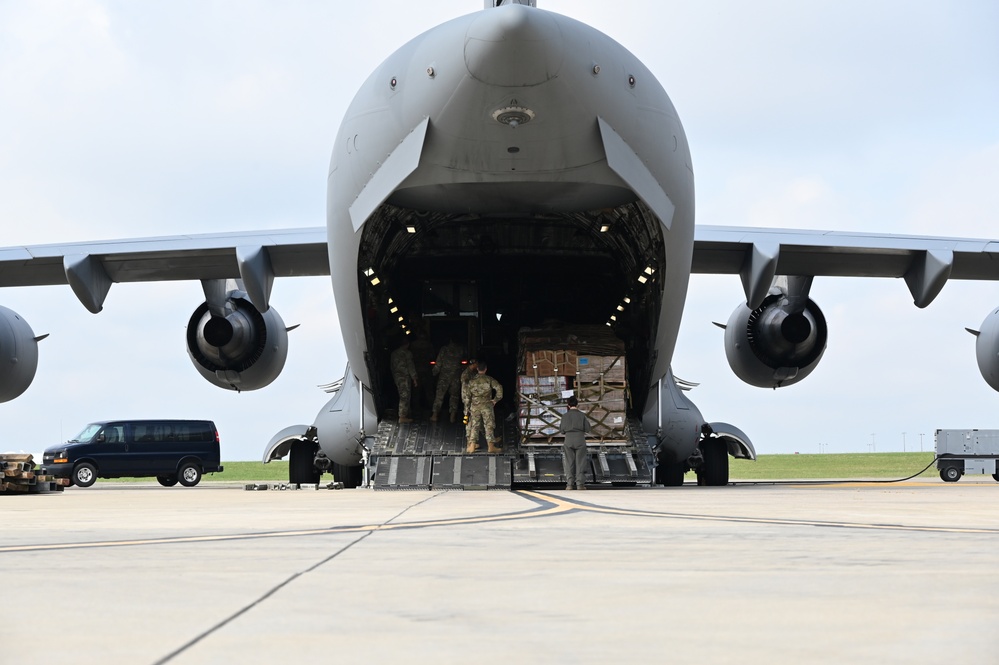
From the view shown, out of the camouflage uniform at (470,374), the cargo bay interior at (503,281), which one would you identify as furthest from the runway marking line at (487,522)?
the camouflage uniform at (470,374)

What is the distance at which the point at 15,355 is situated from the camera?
14055 mm

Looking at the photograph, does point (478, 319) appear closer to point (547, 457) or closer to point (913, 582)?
point (547, 457)

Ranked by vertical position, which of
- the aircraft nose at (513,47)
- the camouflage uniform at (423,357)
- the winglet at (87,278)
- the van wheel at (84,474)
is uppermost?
the aircraft nose at (513,47)

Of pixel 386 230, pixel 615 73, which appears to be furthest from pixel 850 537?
pixel 386 230

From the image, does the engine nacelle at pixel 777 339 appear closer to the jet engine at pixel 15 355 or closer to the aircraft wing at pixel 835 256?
the aircraft wing at pixel 835 256

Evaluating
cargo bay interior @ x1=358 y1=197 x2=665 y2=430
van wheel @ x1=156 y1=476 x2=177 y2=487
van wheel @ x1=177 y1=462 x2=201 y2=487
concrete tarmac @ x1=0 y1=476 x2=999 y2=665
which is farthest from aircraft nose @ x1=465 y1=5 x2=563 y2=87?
van wheel @ x1=156 y1=476 x2=177 y2=487

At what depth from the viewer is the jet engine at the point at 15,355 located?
1398 centimetres

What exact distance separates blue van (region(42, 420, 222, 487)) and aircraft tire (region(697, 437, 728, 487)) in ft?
39.9

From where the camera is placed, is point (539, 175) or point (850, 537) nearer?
point (850, 537)

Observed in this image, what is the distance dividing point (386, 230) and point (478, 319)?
12.4ft

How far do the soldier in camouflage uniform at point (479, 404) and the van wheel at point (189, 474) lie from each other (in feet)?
43.2

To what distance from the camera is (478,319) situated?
1588 cm

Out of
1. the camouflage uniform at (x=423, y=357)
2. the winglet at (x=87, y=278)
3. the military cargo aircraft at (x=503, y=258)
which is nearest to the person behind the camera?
the military cargo aircraft at (x=503, y=258)

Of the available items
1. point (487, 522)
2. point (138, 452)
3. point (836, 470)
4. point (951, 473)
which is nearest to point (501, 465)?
point (487, 522)
